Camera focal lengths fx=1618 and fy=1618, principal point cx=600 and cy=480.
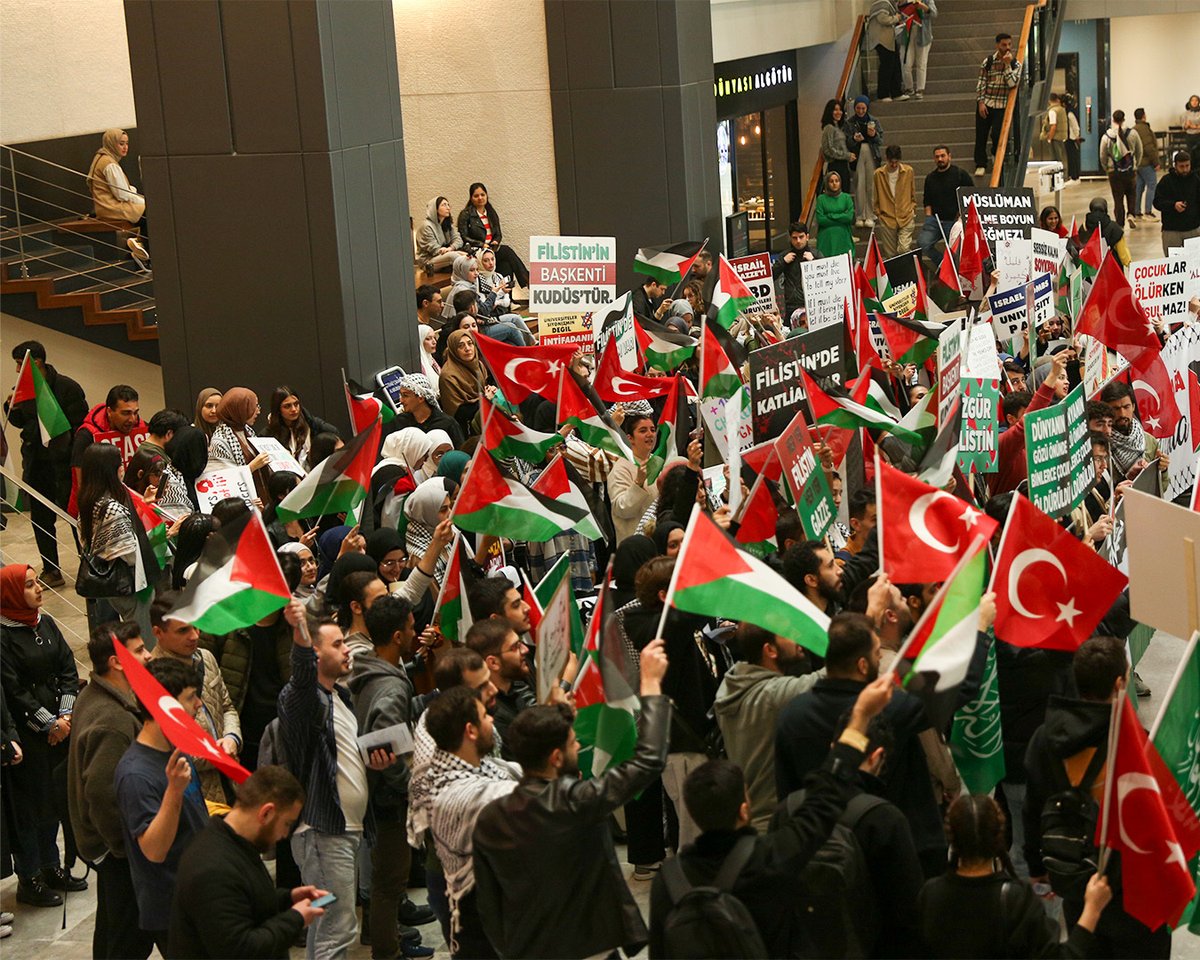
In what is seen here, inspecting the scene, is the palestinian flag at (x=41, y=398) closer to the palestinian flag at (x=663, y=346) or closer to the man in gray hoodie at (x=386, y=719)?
the palestinian flag at (x=663, y=346)

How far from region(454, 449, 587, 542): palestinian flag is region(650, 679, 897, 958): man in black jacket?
3.24 m

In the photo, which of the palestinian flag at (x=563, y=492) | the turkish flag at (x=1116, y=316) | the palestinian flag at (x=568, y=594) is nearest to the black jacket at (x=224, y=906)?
the palestinian flag at (x=568, y=594)

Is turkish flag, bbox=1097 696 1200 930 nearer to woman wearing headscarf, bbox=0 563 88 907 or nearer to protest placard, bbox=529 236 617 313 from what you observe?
woman wearing headscarf, bbox=0 563 88 907

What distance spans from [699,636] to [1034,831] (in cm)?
180

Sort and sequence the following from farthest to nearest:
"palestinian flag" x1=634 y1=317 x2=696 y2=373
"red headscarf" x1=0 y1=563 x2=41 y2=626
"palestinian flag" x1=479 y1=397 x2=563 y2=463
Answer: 1. "palestinian flag" x1=634 y1=317 x2=696 y2=373
2. "palestinian flag" x1=479 y1=397 x2=563 y2=463
3. "red headscarf" x1=0 y1=563 x2=41 y2=626

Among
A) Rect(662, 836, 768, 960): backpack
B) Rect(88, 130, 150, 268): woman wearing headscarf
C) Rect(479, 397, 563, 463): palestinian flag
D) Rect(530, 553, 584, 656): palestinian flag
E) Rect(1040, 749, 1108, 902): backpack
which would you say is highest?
Rect(88, 130, 150, 268): woman wearing headscarf

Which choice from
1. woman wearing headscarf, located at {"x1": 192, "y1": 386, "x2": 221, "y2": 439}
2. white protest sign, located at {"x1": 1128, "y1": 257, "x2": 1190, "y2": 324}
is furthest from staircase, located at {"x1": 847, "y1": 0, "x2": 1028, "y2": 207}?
woman wearing headscarf, located at {"x1": 192, "y1": 386, "x2": 221, "y2": 439}

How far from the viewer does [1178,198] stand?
21.2 meters

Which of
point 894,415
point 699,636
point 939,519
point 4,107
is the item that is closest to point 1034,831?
point 939,519

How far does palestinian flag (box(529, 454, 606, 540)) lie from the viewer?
8375 millimetres

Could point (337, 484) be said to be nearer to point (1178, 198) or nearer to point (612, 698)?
point (612, 698)

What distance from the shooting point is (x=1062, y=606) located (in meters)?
6.27

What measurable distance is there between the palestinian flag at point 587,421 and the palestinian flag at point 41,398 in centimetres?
415

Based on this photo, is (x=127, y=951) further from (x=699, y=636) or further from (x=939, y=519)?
(x=939, y=519)
